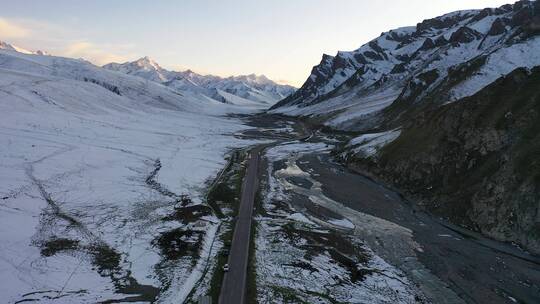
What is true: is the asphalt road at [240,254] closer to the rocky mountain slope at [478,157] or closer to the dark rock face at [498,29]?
the rocky mountain slope at [478,157]

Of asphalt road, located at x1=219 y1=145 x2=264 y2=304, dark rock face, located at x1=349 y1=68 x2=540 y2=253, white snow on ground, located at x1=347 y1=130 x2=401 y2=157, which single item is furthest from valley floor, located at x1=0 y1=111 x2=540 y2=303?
white snow on ground, located at x1=347 y1=130 x2=401 y2=157

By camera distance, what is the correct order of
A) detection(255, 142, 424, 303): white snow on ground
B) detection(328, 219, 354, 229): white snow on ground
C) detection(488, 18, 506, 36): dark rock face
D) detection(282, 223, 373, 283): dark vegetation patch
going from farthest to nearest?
detection(488, 18, 506, 36): dark rock face, detection(328, 219, 354, 229): white snow on ground, detection(282, 223, 373, 283): dark vegetation patch, detection(255, 142, 424, 303): white snow on ground

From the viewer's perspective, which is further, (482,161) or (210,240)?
(482,161)

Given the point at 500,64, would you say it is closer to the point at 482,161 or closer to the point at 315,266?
the point at 482,161

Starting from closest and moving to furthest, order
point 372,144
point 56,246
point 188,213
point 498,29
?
1. point 56,246
2. point 188,213
3. point 372,144
4. point 498,29

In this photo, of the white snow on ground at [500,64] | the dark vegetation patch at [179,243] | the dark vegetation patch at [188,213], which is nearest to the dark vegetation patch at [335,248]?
the dark vegetation patch at [179,243]

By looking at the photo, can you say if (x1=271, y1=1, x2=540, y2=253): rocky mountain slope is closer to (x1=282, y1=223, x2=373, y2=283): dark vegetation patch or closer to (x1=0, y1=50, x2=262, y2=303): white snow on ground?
(x1=282, y1=223, x2=373, y2=283): dark vegetation patch

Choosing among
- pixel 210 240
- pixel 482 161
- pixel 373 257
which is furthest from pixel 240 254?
pixel 482 161
